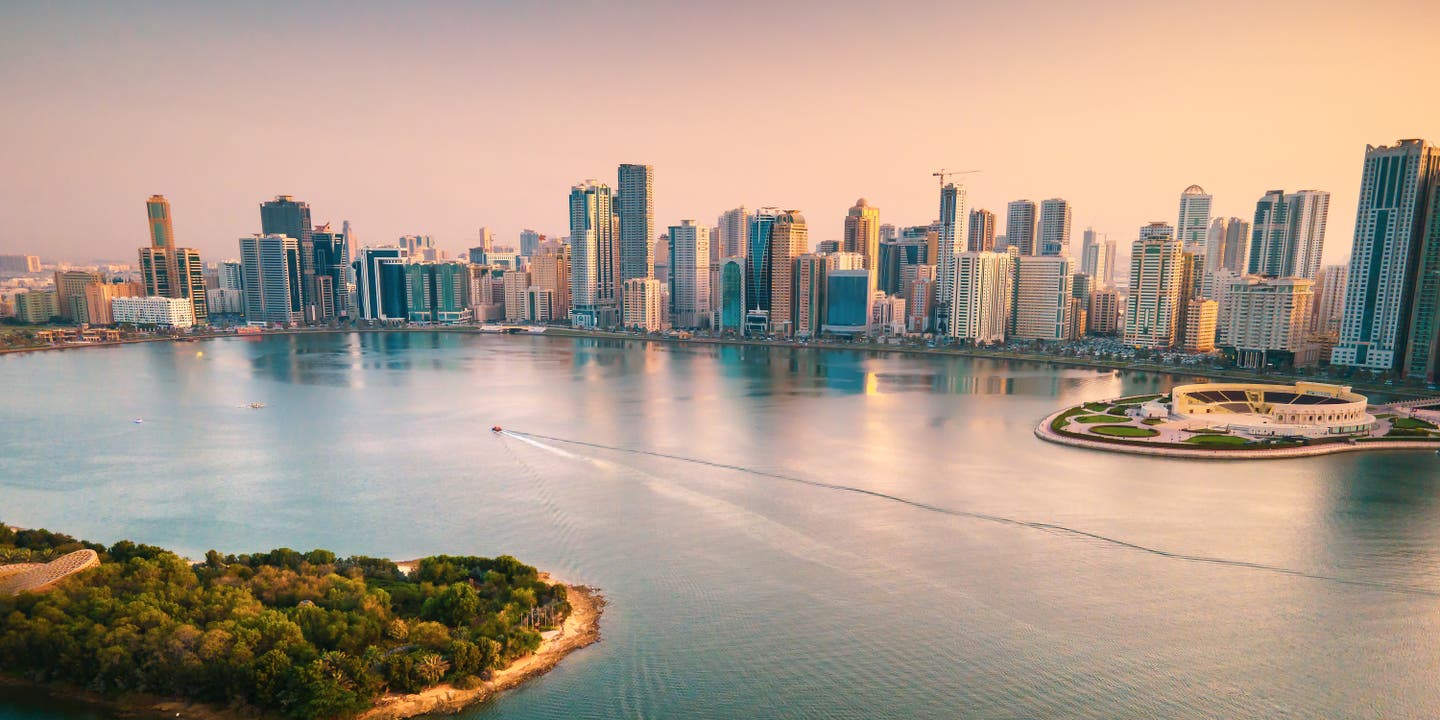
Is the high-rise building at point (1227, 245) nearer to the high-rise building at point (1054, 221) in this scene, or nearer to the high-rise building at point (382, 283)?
the high-rise building at point (1054, 221)

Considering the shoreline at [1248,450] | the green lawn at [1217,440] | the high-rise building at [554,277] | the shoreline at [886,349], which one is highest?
the high-rise building at [554,277]

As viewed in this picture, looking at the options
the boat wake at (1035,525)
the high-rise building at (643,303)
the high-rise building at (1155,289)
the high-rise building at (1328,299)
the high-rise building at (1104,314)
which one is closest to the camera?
the boat wake at (1035,525)

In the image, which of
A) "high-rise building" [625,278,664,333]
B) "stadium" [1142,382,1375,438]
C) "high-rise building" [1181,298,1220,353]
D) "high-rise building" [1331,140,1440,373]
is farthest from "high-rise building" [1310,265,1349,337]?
"high-rise building" [625,278,664,333]

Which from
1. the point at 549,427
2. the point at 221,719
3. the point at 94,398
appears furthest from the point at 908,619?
the point at 94,398

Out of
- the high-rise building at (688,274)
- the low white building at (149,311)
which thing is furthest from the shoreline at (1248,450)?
the low white building at (149,311)

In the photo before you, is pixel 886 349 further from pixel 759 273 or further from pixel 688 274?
pixel 688 274

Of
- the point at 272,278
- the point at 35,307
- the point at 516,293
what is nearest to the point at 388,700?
the point at 516,293

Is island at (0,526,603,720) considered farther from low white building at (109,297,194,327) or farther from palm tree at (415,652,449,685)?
low white building at (109,297,194,327)
